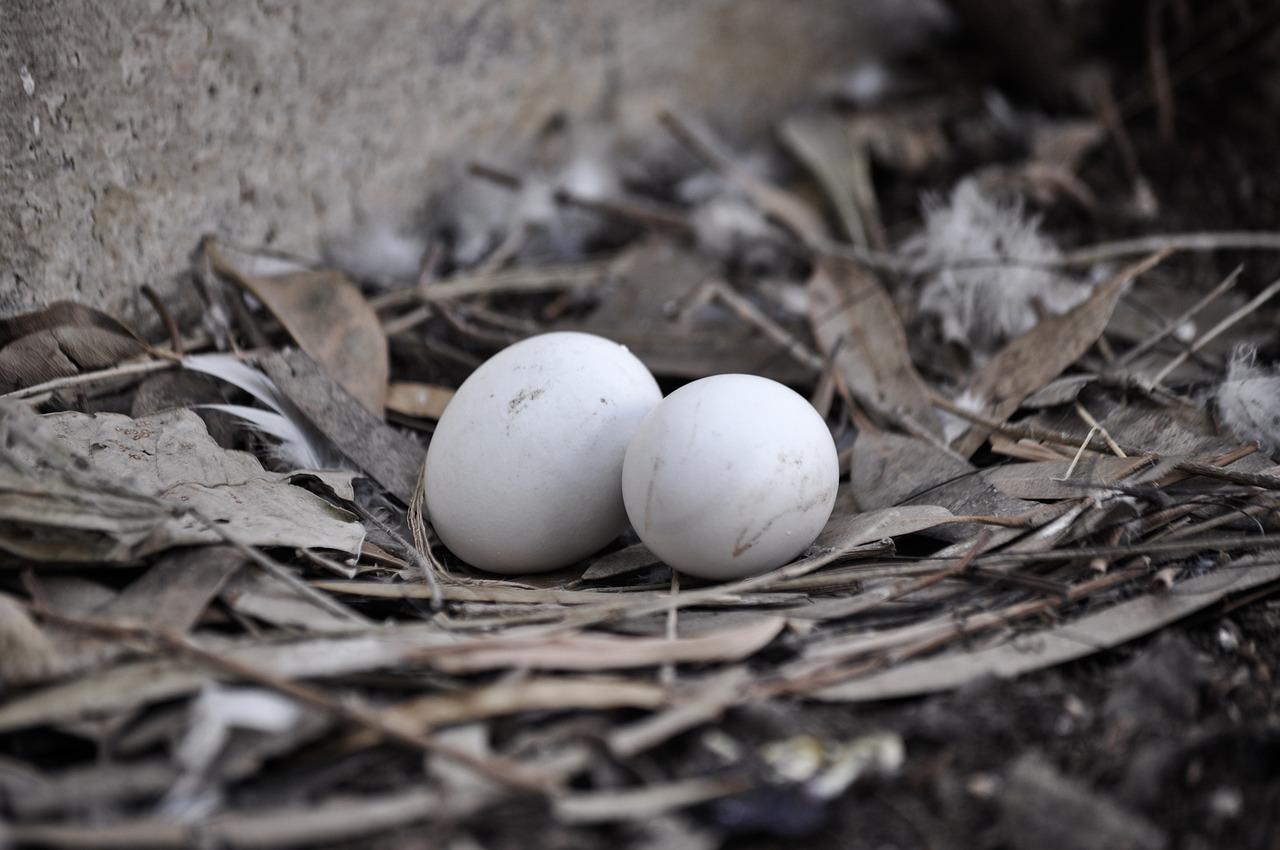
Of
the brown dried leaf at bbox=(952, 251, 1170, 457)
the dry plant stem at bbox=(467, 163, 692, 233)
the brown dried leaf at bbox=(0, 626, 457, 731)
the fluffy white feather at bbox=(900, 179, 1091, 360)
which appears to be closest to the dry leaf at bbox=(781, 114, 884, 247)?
the fluffy white feather at bbox=(900, 179, 1091, 360)

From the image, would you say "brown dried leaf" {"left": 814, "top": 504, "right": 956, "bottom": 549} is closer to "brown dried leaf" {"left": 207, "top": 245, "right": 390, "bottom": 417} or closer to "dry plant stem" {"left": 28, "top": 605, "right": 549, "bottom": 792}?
"dry plant stem" {"left": 28, "top": 605, "right": 549, "bottom": 792}

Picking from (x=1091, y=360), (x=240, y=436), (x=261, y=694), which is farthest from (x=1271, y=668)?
(x=240, y=436)

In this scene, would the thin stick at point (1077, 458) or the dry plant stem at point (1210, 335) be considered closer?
the thin stick at point (1077, 458)

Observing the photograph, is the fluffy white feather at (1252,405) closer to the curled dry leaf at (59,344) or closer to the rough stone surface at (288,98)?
the rough stone surface at (288,98)

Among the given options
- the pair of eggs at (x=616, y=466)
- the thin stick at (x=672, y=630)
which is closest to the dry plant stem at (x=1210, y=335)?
the pair of eggs at (x=616, y=466)

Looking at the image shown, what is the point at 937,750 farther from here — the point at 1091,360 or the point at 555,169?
the point at 555,169

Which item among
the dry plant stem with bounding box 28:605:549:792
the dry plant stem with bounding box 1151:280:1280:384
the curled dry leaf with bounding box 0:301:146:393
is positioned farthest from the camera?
the dry plant stem with bounding box 1151:280:1280:384

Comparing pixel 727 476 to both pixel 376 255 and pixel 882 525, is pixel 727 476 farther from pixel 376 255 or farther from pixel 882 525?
pixel 376 255
